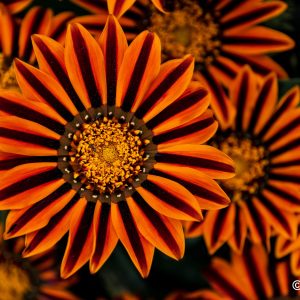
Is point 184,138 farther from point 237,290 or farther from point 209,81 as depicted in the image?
point 237,290

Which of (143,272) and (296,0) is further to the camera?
(296,0)

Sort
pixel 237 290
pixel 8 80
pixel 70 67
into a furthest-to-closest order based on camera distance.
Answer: pixel 237 290
pixel 8 80
pixel 70 67

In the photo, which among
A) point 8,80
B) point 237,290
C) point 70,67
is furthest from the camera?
point 237,290

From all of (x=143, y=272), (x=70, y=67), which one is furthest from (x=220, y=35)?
(x=143, y=272)

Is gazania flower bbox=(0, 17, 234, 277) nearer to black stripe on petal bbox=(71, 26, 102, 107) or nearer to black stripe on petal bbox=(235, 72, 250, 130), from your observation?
black stripe on petal bbox=(71, 26, 102, 107)

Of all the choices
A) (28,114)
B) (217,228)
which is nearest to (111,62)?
(28,114)

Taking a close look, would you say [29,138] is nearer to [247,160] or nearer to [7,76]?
[7,76]

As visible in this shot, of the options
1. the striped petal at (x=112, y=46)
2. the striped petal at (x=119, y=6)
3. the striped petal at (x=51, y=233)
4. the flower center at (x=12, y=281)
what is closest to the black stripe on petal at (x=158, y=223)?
the striped petal at (x=51, y=233)

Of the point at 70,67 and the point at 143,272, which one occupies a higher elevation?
the point at 70,67
